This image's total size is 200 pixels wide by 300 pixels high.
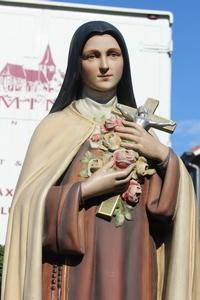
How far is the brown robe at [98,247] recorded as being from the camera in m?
3.73

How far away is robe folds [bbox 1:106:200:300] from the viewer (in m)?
3.74

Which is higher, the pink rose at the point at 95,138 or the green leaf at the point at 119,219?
the pink rose at the point at 95,138

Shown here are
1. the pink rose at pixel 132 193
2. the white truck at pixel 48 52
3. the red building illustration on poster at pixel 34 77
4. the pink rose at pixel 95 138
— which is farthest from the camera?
the red building illustration on poster at pixel 34 77

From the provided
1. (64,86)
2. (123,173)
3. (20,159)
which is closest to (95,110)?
(64,86)

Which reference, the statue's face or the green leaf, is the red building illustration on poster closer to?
the statue's face

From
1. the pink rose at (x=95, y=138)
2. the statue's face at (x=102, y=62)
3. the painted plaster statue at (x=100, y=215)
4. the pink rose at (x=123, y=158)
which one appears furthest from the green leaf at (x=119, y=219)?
→ the statue's face at (x=102, y=62)

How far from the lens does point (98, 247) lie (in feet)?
12.5

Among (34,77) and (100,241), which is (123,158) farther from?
(34,77)

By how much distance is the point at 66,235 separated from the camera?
3.69 metres

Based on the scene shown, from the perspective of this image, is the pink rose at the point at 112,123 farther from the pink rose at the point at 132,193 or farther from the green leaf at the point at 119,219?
the green leaf at the point at 119,219

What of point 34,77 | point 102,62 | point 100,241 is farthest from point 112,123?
point 34,77

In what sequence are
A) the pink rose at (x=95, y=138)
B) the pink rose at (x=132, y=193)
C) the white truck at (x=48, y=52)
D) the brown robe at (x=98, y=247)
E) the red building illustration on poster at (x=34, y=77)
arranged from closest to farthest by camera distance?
the brown robe at (x=98, y=247) → the pink rose at (x=132, y=193) → the pink rose at (x=95, y=138) → the white truck at (x=48, y=52) → the red building illustration on poster at (x=34, y=77)

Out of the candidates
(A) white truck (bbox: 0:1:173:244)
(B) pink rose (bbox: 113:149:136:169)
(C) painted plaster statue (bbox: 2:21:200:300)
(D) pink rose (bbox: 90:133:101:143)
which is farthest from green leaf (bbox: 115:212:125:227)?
(A) white truck (bbox: 0:1:173:244)

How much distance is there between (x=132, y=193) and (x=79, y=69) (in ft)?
2.13
